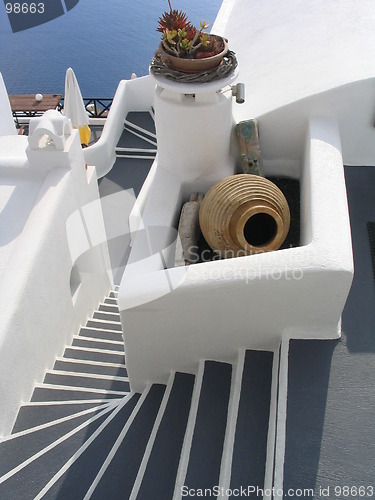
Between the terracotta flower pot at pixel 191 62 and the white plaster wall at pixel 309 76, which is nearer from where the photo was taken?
the terracotta flower pot at pixel 191 62

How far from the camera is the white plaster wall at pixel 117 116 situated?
482 inches

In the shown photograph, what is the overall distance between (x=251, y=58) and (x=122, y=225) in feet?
15.2

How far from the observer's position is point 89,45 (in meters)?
32.8

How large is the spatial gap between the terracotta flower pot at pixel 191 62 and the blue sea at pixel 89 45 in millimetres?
23876

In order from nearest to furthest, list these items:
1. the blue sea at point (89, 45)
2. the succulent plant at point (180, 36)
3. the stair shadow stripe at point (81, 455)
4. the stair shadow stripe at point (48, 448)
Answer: the stair shadow stripe at point (81, 455), the stair shadow stripe at point (48, 448), the succulent plant at point (180, 36), the blue sea at point (89, 45)

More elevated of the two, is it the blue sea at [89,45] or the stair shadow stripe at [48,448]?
the blue sea at [89,45]

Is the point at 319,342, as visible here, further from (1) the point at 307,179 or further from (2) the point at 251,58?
(2) the point at 251,58

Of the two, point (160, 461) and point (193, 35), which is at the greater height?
point (193, 35)

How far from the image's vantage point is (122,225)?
1142 cm

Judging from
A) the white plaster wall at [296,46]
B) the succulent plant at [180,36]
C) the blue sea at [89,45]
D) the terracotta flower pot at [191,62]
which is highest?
the blue sea at [89,45]

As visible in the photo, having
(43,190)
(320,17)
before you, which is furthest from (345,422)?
(320,17)

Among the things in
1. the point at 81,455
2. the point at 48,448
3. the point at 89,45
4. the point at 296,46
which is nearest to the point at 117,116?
the point at 296,46

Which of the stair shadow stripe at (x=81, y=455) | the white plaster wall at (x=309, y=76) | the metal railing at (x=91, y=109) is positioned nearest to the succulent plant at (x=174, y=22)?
the white plaster wall at (x=309, y=76)

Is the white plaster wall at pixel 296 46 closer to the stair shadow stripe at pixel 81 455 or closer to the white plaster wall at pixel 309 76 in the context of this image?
the white plaster wall at pixel 309 76
